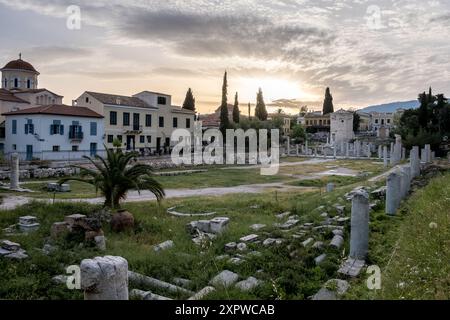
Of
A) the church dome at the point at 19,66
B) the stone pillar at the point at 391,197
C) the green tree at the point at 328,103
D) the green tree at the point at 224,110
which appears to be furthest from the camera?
the green tree at the point at 328,103

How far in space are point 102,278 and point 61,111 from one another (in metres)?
40.9

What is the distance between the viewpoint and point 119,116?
166 ft

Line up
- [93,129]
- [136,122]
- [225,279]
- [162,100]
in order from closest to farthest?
[225,279] < [93,129] < [136,122] < [162,100]

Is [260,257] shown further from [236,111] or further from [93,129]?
[236,111]

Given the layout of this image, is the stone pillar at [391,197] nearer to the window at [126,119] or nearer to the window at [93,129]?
the window at [93,129]

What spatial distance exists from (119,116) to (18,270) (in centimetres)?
4391

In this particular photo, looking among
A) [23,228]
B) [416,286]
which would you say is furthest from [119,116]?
[416,286]

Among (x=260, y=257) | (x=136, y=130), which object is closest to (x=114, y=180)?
(x=260, y=257)

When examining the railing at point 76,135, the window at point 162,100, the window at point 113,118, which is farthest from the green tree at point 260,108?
the railing at point 76,135

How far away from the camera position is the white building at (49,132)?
134 ft

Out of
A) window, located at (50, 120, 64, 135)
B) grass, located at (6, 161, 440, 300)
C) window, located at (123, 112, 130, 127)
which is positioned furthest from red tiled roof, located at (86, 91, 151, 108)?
grass, located at (6, 161, 440, 300)

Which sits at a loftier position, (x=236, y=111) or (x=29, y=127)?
(x=236, y=111)
